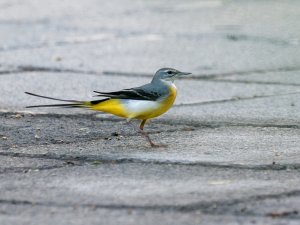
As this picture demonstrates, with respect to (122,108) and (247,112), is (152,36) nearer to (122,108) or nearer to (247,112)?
(247,112)

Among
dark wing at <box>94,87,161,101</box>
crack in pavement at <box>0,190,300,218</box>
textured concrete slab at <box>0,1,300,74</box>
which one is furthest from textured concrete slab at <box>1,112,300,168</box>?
textured concrete slab at <box>0,1,300,74</box>

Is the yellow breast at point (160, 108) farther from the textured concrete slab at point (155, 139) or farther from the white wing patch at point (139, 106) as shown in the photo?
the textured concrete slab at point (155, 139)

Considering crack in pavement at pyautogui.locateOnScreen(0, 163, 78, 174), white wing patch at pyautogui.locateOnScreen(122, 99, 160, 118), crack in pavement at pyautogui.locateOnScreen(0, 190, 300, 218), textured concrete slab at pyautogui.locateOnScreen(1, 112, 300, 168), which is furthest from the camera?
white wing patch at pyautogui.locateOnScreen(122, 99, 160, 118)

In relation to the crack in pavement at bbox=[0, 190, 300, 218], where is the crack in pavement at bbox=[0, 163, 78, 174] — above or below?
below

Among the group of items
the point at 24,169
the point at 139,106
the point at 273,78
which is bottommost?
the point at 24,169

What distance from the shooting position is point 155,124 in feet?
24.7

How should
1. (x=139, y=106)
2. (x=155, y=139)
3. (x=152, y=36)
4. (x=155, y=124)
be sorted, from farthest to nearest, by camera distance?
(x=152, y=36), (x=155, y=124), (x=155, y=139), (x=139, y=106)

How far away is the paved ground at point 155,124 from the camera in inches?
200

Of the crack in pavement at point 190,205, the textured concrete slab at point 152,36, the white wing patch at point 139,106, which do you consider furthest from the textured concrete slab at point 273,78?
the crack in pavement at point 190,205

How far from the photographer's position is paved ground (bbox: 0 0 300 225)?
5090mm

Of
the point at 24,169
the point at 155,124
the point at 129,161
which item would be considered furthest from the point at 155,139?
the point at 24,169

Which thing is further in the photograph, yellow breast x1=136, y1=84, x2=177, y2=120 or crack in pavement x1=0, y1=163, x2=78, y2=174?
yellow breast x1=136, y1=84, x2=177, y2=120

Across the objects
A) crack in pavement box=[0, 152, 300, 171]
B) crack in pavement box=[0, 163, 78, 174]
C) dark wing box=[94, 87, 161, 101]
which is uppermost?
dark wing box=[94, 87, 161, 101]

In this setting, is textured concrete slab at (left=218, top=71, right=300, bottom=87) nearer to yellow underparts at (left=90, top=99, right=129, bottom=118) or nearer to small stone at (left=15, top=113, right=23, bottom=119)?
small stone at (left=15, top=113, right=23, bottom=119)
